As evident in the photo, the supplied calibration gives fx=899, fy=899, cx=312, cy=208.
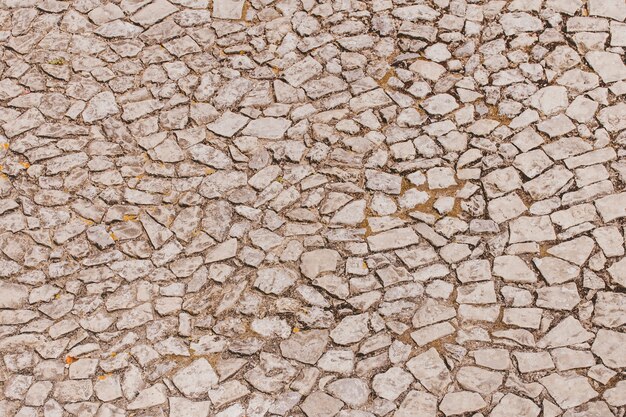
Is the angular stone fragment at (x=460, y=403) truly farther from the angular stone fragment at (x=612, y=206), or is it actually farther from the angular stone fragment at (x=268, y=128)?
the angular stone fragment at (x=268, y=128)

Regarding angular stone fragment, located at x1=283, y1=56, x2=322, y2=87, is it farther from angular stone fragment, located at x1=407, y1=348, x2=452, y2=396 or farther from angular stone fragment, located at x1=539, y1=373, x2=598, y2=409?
angular stone fragment, located at x1=539, y1=373, x2=598, y2=409

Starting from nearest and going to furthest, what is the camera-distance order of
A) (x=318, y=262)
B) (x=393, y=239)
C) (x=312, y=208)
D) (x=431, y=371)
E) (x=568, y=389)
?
1. (x=568, y=389)
2. (x=431, y=371)
3. (x=318, y=262)
4. (x=393, y=239)
5. (x=312, y=208)

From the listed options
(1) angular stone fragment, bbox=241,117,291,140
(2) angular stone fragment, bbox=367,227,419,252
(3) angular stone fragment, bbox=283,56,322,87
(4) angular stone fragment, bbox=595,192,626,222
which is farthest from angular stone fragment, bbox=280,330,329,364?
(3) angular stone fragment, bbox=283,56,322,87

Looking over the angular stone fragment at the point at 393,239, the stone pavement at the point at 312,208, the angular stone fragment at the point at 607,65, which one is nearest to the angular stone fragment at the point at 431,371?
the stone pavement at the point at 312,208

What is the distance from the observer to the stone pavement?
5492 mm

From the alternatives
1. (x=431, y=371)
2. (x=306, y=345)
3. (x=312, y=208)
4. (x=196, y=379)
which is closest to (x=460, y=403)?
Answer: (x=431, y=371)

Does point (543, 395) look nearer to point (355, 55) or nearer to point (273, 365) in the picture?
point (273, 365)

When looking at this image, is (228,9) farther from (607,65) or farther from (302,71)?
(607,65)

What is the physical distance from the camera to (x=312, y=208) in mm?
6371

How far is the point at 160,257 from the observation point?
6180mm

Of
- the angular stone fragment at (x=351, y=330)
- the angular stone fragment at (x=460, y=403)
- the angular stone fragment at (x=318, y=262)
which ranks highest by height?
the angular stone fragment at (x=318, y=262)

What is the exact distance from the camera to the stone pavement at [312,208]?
18.0 feet

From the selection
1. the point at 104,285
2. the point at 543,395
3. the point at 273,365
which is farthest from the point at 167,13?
the point at 543,395

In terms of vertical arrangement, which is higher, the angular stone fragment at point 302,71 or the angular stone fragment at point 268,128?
the angular stone fragment at point 302,71
